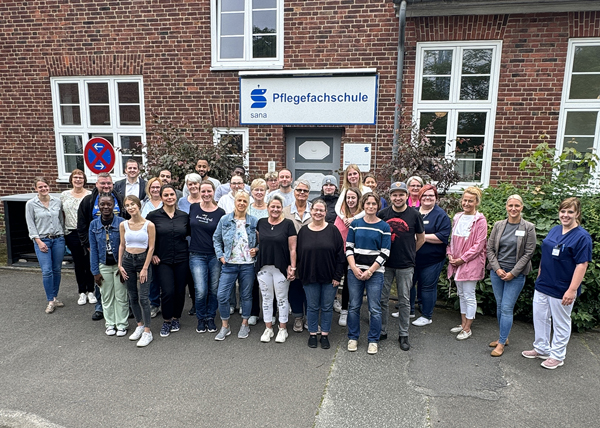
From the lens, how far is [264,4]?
800 cm

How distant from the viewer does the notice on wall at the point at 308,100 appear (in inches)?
306

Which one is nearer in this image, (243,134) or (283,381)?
(283,381)

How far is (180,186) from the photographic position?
7.25 meters

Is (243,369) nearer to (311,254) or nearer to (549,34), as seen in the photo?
(311,254)

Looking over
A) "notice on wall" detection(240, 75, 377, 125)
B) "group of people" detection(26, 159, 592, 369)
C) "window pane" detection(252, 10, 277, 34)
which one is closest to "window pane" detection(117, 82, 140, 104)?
"notice on wall" detection(240, 75, 377, 125)

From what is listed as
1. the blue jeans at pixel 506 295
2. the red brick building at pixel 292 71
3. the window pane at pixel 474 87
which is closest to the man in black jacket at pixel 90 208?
the red brick building at pixel 292 71

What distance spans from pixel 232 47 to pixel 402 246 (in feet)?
19.0

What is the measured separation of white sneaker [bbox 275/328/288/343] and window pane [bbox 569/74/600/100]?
21.3 feet

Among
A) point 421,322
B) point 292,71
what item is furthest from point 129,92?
point 421,322

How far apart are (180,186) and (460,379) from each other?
5.32 metres

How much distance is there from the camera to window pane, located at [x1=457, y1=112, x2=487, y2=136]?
762 cm

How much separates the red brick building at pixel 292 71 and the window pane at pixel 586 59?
17 mm

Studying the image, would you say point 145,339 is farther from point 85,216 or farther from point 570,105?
point 570,105

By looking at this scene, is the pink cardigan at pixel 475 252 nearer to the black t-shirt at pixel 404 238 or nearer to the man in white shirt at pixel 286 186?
the black t-shirt at pixel 404 238
